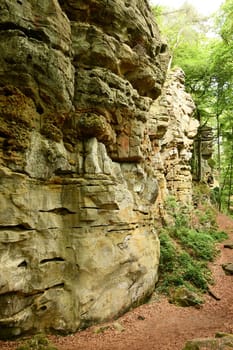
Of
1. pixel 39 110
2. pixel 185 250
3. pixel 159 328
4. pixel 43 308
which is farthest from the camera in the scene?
pixel 185 250

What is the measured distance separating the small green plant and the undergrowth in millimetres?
4916

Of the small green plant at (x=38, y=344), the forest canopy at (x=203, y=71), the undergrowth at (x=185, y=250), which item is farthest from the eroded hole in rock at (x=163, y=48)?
the small green plant at (x=38, y=344)

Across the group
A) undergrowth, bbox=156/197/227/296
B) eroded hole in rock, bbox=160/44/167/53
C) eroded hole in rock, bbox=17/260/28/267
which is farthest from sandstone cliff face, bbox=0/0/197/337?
eroded hole in rock, bbox=160/44/167/53

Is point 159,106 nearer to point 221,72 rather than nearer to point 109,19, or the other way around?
point 109,19

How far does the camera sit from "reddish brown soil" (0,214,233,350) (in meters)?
6.20

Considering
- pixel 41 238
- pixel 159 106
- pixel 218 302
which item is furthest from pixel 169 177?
pixel 41 238

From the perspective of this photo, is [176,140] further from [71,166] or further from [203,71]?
[71,166]

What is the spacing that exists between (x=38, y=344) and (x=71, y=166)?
14.4 feet

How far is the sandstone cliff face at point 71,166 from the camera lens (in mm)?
6336

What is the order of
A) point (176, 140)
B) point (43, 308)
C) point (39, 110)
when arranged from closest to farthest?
point (43, 308) → point (39, 110) → point (176, 140)

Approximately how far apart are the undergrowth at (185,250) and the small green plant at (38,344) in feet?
16.1

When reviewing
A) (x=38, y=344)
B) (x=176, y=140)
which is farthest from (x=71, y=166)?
(x=176, y=140)

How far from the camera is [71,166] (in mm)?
7664

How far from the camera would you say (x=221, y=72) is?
70.3 feet
